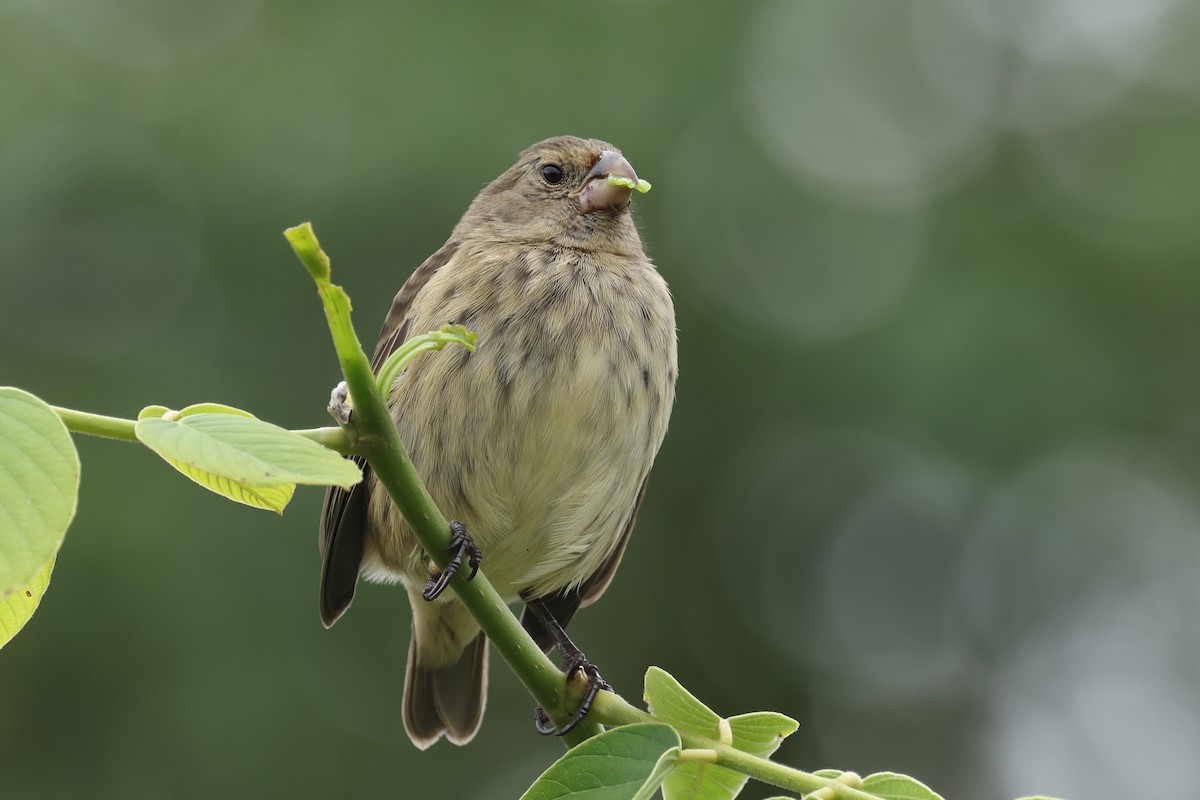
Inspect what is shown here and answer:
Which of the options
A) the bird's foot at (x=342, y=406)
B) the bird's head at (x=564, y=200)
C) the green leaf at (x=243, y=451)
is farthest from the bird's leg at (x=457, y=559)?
the bird's head at (x=564, y=200)

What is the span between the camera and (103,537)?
27.1ft

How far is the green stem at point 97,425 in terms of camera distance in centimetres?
134

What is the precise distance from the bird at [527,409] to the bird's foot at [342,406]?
139cm

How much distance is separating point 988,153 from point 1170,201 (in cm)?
157

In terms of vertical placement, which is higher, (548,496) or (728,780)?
(728,780)

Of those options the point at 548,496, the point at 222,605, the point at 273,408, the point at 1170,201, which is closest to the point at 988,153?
the point at 1170,201

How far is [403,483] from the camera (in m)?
1.59

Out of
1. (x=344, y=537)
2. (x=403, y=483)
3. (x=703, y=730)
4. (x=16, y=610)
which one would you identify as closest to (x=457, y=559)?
(x=403, y=483)

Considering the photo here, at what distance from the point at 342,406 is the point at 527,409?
5.94 ft

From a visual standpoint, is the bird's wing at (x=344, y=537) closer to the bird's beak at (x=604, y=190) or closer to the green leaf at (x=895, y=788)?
the bird's beak at (x=604, y=190)

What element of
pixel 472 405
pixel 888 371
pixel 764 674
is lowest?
pixel 764 674

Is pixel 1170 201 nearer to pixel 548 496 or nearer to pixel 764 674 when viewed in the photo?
pixel 764 674

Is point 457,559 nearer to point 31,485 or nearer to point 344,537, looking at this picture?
point 31,485

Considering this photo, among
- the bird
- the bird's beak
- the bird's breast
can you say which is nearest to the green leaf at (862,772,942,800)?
the bird
